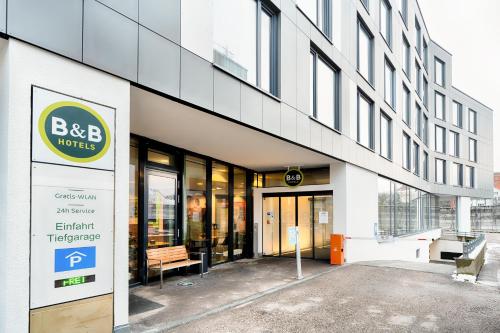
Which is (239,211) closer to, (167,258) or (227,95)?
(167,258)

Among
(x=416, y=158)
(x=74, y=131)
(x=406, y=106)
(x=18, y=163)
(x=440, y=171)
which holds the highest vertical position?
(x=406, y=106)

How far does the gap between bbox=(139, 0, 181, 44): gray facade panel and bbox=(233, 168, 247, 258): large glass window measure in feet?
24.9

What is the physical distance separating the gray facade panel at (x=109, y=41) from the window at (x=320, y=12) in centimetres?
711

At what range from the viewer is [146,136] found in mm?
9117

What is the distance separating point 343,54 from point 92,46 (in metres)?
10.6

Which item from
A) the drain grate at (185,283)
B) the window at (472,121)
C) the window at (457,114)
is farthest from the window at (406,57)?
the window at (472,121)

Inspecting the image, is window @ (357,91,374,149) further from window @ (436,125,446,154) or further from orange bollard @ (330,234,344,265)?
window @ (436,125,446,154)

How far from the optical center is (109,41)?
5.21 m

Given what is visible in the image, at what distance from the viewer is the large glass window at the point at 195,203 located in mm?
10664

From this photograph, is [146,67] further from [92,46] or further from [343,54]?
[343,54]

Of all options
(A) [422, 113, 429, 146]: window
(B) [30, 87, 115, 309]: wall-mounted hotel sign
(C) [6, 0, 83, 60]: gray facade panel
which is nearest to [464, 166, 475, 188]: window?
(A) [422, 113, 429, 146]: window

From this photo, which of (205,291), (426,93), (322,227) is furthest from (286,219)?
(426,93)

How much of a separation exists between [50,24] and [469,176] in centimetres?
4391

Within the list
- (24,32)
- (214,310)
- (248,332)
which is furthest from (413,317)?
(24,32)
